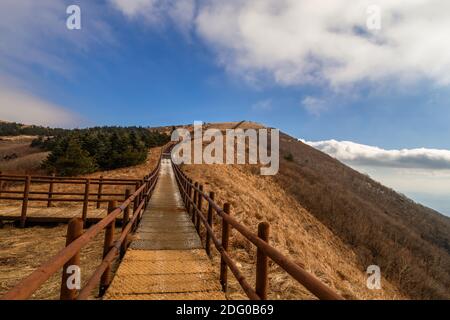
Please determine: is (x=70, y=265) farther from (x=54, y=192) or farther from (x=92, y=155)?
(x=92, y=155)

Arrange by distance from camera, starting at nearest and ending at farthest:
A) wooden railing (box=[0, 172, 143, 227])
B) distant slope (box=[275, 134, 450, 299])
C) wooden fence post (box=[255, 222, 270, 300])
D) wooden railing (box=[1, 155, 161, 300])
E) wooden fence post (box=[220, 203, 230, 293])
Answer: wooden railing (box=[1, 155, 161, 300]) → wooden fence post (box=[255, 222, 270, 300]) → wooden fence post (box=[220, 203, 230, 293]) → wooden railing (box=[0, 172, 143, 227]) → distant slope (box=[275, 134, 450, 299])

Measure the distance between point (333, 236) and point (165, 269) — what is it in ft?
50.8

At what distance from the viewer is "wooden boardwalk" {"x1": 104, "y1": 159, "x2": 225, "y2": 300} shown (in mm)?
4277

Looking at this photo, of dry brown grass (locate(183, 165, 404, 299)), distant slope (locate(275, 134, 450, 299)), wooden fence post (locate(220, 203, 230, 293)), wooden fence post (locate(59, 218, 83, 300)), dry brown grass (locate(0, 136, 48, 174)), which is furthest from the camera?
dry brown grass (locate(0, 136, 48, 174))

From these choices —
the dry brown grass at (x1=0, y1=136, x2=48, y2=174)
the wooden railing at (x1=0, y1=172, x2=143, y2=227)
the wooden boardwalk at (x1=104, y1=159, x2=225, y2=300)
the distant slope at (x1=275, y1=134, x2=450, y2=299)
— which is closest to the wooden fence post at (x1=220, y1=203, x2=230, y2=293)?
the wooden boardwalk at (x1=104, y1=159, x2=225, y2=300)

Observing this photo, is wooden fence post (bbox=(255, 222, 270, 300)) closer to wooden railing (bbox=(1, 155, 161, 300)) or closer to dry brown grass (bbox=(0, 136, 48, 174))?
wooden railing (bbox=(1, 155, 161, 300))

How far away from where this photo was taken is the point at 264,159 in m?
38.7

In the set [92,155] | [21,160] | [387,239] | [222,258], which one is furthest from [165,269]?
[21,160]

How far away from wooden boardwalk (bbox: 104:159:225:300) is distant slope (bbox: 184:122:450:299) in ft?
4.65

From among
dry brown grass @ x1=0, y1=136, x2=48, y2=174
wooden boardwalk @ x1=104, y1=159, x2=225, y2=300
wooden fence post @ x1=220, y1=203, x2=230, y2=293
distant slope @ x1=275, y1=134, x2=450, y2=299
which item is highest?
dry brown grass @ x1=0, y1=136, x2=48, y2=174

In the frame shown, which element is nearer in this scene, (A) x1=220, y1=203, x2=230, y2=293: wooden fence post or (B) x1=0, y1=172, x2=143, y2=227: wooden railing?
(A) x1=220, y1=203, x2=230, y2=293: wooden fence post

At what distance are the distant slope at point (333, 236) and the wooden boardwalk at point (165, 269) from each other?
4.65ft

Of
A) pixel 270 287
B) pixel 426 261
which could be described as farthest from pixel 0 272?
pixel 426 261

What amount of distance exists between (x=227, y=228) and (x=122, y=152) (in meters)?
30.4
